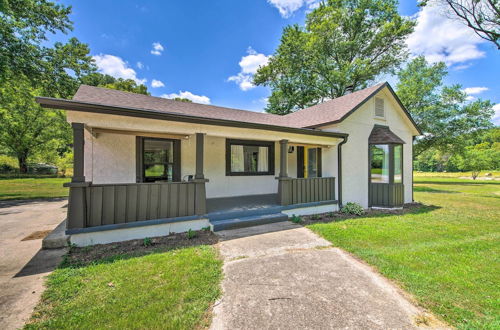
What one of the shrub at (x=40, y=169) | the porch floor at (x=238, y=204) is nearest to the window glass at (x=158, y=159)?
the porch floor at (x=238, y=204)

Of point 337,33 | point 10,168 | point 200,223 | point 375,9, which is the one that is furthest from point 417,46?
point 10,168

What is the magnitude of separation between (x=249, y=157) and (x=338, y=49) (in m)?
18.3

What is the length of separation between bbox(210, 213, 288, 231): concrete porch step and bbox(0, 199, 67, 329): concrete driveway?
9.94ft

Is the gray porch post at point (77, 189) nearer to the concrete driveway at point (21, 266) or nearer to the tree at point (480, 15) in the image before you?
the concrete driveway at point (21, 266)

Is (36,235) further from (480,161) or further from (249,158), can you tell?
(480,161)

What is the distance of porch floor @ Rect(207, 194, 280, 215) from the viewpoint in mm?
5797

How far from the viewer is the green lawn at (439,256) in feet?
8.00

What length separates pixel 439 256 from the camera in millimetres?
3811

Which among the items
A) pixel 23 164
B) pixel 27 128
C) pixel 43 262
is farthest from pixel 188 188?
pixel 23 164

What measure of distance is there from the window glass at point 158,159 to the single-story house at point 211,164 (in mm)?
29

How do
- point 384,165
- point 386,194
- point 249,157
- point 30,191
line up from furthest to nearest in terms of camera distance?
point 30,191 < point 384,165 < point 386,194 < point 249,157

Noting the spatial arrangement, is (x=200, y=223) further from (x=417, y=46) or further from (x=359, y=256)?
(x=417, y=46)

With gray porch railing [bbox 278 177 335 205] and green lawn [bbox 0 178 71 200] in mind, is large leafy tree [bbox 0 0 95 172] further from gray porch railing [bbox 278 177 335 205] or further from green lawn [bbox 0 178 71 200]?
gray porch railing [bbox 278 177 335 205]

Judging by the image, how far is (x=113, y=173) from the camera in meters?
5.70
